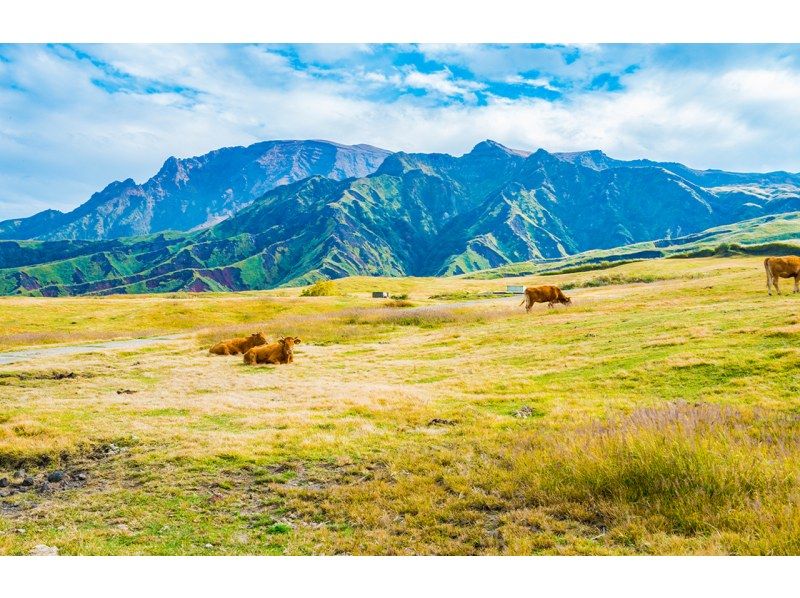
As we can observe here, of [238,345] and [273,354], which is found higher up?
[238,345]

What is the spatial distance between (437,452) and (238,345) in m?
27.8

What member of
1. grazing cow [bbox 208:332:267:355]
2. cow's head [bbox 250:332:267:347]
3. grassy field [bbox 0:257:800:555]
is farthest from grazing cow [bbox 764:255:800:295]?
grazing cow [bbox 208:332:267:355]

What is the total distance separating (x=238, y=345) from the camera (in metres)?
36.6

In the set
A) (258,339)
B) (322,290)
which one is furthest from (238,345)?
(322,290)

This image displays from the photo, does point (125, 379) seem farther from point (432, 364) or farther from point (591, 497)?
point (591, 497)

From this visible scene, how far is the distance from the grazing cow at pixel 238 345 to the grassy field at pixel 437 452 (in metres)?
8.06

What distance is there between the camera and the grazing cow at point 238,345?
117 ft

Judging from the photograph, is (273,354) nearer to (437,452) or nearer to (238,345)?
(238,345)

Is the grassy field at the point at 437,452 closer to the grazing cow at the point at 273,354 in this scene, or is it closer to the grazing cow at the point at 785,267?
the grazing cow at the point at 273,354

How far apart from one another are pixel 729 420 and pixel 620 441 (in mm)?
3722

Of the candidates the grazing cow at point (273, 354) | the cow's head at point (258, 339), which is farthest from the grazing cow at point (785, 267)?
the cow's head at point (258, 339)

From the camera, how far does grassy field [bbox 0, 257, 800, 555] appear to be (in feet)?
24.6

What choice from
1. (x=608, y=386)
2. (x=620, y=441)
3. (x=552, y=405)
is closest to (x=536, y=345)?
(x=608, y=386)

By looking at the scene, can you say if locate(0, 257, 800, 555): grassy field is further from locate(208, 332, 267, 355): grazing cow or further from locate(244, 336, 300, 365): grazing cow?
locate(208, 332, 267, 355): grazing cow
